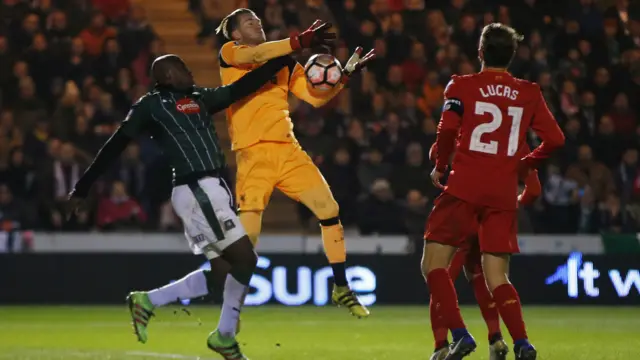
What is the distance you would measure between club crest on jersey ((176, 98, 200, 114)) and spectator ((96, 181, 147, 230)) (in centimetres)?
742

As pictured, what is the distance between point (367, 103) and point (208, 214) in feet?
30.8

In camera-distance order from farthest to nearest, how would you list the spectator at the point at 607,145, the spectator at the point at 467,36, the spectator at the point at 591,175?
1. the spectator at the point at 467,36
2. the spectator at the point at 607,145
3. the spectator at the point at 591,175

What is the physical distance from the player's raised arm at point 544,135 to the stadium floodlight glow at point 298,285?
23.2 ft

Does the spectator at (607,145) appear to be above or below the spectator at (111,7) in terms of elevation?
below

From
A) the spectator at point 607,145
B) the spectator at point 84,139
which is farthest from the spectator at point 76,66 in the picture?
the spectator at point 607,145

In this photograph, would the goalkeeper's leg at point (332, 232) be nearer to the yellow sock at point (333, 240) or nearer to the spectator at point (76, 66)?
the yellow sock at point (333, 240)

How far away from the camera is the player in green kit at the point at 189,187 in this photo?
326 inches

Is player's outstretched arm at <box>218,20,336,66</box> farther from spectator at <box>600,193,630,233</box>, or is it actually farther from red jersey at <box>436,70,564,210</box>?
spectator at <box>600,193,630,233</box>

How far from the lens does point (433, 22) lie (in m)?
18.6

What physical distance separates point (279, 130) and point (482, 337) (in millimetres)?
2768

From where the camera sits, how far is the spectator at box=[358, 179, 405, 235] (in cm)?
1578

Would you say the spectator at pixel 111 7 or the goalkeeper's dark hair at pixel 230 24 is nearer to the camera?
the goalkeeper's dark hair at pixel 230 24

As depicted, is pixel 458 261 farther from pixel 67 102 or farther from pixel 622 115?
pixel 622 115

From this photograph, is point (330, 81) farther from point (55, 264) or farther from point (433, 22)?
point (433, 22)
